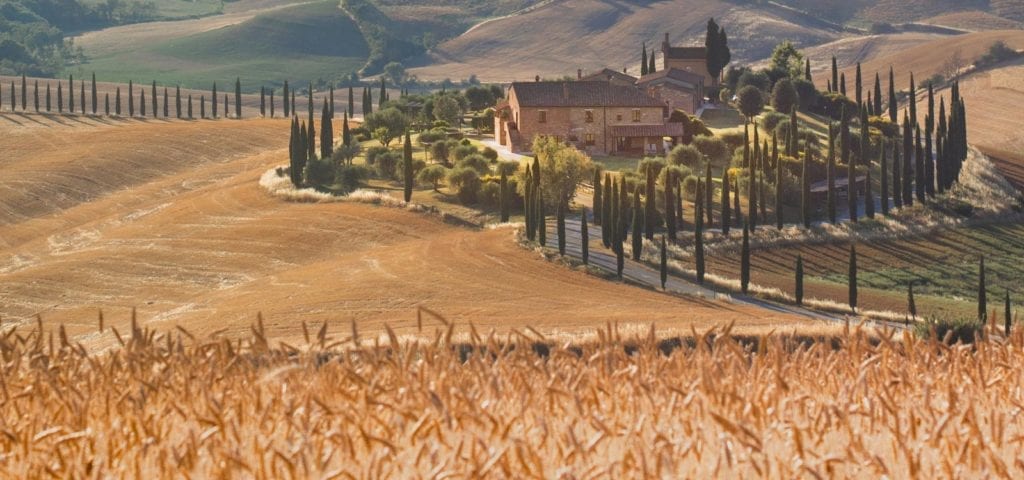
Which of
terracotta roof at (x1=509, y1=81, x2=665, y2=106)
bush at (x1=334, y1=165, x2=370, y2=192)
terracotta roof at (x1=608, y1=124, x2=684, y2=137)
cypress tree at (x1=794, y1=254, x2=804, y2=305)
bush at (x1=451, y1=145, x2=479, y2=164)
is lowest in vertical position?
cypress tree at (x1=794, y1=254, x2=804, y2=305)

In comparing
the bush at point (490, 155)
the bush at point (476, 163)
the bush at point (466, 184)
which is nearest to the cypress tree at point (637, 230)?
the bush at point (466, 184)

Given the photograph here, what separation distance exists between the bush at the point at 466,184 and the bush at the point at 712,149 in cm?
2460

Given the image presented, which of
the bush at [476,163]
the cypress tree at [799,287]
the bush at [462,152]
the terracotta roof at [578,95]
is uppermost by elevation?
the terracotta roof at [578,95]

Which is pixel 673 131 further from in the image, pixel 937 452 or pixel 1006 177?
pixel 937 452

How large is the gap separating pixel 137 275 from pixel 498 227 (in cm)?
2130

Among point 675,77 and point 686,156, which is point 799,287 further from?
point 675,77

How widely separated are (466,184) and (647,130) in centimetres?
2779

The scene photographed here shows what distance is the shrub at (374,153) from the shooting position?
106 metres

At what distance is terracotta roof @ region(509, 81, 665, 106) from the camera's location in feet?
387

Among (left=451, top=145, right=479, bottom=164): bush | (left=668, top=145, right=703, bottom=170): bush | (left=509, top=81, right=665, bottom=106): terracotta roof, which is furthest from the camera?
(left=509, top=81, right=665, bottom=106): terracotta roof

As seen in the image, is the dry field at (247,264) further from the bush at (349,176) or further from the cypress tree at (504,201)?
the bush at (349,176)

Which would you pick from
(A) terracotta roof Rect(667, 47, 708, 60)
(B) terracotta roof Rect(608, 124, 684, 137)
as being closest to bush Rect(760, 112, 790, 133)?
(B) terracotta roof Rect(608, 124, 684, 137)

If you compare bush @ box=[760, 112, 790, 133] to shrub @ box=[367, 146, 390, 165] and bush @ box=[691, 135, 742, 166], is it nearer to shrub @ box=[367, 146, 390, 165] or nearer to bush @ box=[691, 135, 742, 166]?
bush @ box=[691, 135, 742, 166]

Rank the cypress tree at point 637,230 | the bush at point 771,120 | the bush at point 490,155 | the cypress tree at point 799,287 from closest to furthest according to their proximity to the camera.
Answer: the cypress tree at point 799,287, the cypress tree at point 637,230, the bush at point 490,155, the bush at point 771,120
